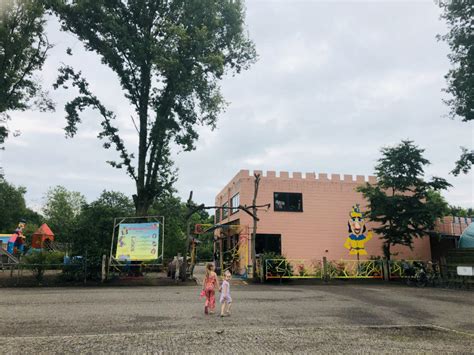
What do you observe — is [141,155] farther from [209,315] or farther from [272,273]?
[209,315]

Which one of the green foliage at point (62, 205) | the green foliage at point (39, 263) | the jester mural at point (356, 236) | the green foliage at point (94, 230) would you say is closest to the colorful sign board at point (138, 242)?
the green foliage at point (94, 230)

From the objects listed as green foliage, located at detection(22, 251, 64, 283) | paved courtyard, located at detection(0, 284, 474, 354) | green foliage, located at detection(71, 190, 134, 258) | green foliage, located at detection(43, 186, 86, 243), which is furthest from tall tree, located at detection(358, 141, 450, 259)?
green foliage, located at detection(43, 186, 86, 243)

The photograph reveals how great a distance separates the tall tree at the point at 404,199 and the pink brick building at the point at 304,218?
15.5 ft

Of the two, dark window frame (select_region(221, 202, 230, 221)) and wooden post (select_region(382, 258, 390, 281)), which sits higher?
dark window frame (select_region(221, 202, 230, 221))

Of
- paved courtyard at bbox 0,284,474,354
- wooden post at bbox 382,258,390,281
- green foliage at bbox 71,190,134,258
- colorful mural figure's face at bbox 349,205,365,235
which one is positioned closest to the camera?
paved courtyard at bbox 0,284,474,354

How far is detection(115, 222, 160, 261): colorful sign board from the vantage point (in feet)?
62.8

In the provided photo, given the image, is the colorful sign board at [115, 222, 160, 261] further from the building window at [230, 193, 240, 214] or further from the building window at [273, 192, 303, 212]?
the building window at [273, 192, 303, 212]

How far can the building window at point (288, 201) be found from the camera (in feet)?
90.1

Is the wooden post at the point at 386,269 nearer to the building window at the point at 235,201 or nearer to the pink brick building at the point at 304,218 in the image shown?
the pink brick building at the point at 304,218

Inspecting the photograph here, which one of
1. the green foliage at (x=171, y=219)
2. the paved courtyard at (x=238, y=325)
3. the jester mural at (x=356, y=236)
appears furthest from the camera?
the green foliage at (x=171, y=219)

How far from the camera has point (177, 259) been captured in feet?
69.5

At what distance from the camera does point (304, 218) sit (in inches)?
1085

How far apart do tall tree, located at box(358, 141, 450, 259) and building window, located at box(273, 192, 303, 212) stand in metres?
5.54

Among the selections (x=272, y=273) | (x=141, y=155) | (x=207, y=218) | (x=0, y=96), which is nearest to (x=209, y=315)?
(x=272, y=273)
